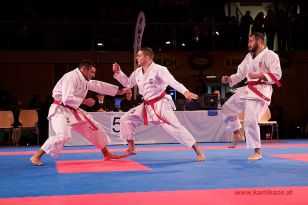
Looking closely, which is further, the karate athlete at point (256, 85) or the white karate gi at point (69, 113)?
the karate athlete at point (256, 85)

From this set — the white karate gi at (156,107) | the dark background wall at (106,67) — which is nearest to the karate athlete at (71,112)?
the white karate gi at (156,107)

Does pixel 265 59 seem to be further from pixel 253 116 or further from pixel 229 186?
pixel 229 186

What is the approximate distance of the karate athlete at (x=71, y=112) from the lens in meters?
6.05

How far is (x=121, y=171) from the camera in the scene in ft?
17.6

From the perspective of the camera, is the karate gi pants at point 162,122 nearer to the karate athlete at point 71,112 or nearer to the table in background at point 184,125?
the karate athlete at point 71,112

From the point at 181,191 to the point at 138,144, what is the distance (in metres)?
7.48

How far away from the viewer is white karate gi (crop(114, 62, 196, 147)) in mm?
6441

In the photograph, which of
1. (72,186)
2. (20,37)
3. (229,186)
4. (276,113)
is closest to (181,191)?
(229,186)

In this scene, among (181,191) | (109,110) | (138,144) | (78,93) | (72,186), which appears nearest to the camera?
(181,191)

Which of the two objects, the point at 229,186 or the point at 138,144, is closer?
the point at 229,186

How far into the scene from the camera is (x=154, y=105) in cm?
656

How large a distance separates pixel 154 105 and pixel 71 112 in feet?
3.83

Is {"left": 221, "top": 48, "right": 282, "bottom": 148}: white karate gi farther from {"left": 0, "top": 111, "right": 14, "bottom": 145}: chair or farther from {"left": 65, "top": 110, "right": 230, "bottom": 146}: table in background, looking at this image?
{"left": 0, "top": 111, "right": 14, "bottom": 145}: chair

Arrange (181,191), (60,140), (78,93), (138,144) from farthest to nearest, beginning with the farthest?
(138,144)
(78,93)
(60,140)
(181,191)
